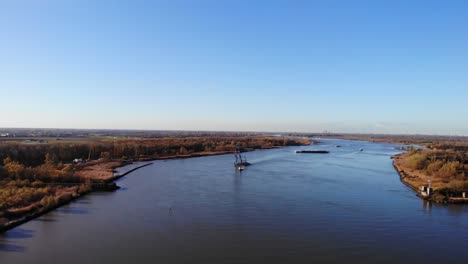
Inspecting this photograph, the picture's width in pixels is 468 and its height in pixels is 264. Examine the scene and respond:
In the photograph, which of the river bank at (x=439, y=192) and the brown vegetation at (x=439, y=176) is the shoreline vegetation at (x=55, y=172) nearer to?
the river bank at (x=439, y=192)

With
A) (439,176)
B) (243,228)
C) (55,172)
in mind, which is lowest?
(243,228)

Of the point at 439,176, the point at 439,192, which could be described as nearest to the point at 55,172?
the point at 439,192

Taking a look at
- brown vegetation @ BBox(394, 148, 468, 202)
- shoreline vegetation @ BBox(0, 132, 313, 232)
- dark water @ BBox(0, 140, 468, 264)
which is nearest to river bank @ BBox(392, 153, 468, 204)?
brown vegetation @ BBox(394, 148, 468, 202)

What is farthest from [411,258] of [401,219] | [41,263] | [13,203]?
[13,203]

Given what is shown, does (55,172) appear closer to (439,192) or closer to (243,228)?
(243,228)

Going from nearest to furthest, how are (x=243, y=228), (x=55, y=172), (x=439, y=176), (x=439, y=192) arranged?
(x=243, y=228) < (x=439, y=192) < (x=55, y=172) < (x=439, y=176)

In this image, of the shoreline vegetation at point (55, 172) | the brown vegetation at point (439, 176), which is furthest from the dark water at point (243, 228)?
the brown vegetation at point (439, 176)

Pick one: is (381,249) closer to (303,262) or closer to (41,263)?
(303,262)

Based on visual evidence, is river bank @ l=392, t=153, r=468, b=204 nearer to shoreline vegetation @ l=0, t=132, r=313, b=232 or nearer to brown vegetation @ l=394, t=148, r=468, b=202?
brown vegetation @ l=394, t=148, r=468, b=202
